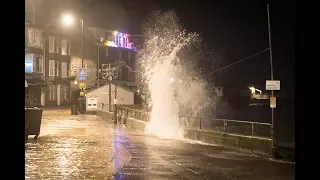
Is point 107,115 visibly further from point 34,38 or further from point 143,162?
point 143,162

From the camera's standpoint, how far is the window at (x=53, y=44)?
62916 mm

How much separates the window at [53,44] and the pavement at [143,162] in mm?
47200

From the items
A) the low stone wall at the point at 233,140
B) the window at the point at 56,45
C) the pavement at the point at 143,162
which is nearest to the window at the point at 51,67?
the window at the point at 56,45

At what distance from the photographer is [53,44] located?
63.5 metres

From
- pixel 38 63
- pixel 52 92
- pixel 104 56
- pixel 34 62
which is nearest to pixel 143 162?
pixel 34 62

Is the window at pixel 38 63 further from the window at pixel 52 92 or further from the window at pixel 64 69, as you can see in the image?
the window at pixel 64 69

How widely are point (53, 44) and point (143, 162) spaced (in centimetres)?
5407

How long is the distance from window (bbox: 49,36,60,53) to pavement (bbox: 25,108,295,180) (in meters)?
47.2

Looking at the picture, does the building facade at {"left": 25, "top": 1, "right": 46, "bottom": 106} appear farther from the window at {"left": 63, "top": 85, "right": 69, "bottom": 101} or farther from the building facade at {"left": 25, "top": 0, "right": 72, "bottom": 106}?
the window at {"left": 63, "top": 85, "right": 69, "bottom": 101}

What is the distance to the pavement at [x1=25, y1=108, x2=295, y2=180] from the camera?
10445mm

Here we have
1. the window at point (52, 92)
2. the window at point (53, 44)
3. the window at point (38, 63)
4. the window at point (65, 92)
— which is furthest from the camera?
the window at point (65, 92)

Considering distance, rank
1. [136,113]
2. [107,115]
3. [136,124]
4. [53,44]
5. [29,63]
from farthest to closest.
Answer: [53,44] < [29,63] < [107,115] < [136,113] < [136,124]

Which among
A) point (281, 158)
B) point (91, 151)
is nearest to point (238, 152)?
point (281, 158)
